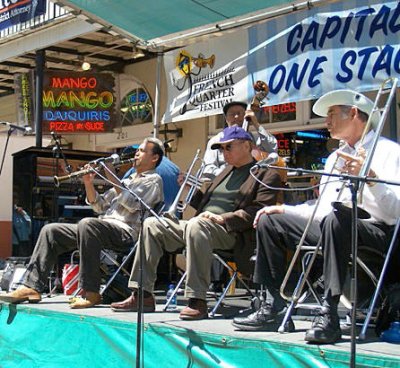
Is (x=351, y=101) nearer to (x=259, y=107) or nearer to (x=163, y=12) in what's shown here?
(x=259, y=107)

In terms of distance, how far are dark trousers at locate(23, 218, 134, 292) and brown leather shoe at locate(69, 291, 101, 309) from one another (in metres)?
0.04

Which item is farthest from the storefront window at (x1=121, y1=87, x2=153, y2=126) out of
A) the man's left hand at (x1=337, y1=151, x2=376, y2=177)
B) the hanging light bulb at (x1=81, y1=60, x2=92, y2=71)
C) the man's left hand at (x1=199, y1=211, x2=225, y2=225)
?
the man's left hand at (x1=337, y1=151, x2=376, y2=177)

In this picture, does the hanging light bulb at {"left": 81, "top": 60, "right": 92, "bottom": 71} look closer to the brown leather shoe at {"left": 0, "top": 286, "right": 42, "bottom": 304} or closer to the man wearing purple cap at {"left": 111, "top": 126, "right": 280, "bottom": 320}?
the brown leather shoe at {"left": 0, "top": 286, "right": 42, "bottom": 304}

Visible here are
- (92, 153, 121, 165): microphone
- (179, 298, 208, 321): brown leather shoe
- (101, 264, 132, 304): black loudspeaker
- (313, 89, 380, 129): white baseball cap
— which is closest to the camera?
(313, 89, 380, 129): white baseball cap

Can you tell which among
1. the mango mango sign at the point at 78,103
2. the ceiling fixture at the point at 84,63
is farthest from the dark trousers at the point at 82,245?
the ceiling fixture at the point at 84,63

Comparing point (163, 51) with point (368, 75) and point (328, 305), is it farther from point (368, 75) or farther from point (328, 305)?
point (328, 305)

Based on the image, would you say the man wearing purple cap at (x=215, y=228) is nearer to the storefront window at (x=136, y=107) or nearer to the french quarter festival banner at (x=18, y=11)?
the french quarter festival banner at (x=18, y=11)

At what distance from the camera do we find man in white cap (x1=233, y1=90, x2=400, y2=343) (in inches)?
128

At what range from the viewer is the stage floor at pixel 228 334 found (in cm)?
302

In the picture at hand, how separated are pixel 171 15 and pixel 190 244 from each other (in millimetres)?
3208

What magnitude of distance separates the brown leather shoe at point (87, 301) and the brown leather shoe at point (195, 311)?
1034mm

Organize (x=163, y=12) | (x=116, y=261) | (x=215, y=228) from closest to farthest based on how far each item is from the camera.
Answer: (x=215, y=228) → (x=116, y=261) → (x=163, y=12)

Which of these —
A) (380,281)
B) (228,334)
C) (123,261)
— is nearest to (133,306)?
(123,261)

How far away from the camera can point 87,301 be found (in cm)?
488
